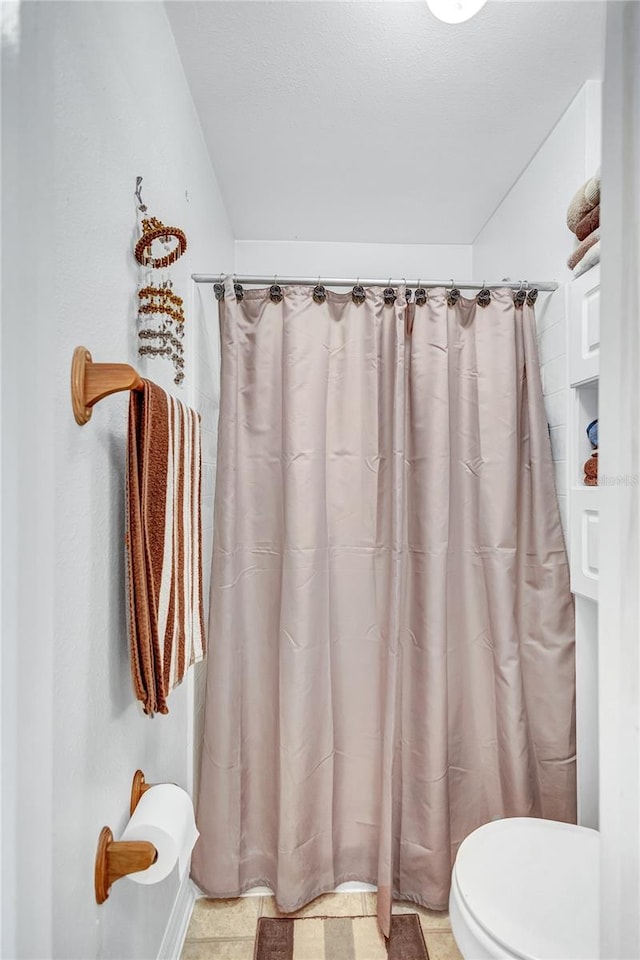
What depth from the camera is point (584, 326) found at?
1.42 m

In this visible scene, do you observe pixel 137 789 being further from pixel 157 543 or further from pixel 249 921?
pixel 249 921

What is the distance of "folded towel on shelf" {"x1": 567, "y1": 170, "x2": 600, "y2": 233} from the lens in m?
1.35

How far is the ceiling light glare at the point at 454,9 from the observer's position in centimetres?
115

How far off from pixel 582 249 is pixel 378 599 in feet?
3.80

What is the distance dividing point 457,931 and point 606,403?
1244mm

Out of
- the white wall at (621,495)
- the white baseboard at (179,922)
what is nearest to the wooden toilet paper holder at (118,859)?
the white baseboard at (179,922)

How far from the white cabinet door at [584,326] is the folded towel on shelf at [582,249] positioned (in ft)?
0.18

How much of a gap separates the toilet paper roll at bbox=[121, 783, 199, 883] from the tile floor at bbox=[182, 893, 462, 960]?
0.65m

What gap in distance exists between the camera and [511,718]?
1.65 meters

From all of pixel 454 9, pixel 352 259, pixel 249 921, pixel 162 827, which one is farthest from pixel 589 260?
pixel 249 921

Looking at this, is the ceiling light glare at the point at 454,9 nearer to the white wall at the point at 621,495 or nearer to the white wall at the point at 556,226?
the white wall at the point at 556,226

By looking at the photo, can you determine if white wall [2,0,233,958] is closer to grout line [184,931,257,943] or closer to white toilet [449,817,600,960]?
grout line [184,931,257,943]

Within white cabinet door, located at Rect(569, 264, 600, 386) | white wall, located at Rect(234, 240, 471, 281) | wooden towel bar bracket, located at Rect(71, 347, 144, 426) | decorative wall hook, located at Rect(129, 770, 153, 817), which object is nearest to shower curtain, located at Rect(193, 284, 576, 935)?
white cabinet door, located at Rect(569, 264, 600, 386)

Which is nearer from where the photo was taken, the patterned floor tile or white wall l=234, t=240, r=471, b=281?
the patterned floor tile
